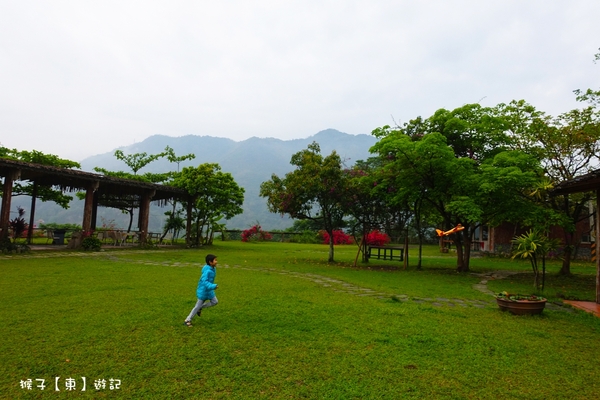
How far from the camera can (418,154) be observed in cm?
1155

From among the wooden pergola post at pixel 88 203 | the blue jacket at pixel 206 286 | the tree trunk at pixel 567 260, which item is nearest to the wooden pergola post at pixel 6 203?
the wooden pergola post at pixel 88 203

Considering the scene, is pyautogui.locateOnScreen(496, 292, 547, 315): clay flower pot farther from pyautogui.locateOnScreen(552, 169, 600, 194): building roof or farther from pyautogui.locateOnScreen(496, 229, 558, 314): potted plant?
pyautogui.locateOnScreen(552, 169, 600, 194): building roof

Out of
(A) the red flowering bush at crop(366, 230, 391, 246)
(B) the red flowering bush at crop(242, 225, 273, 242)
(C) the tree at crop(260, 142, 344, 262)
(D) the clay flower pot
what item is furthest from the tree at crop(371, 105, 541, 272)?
(B) the red flowering bush at crop(242, 225, 273, 242)

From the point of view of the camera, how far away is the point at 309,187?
45.9 feet

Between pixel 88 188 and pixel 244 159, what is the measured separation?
379ft

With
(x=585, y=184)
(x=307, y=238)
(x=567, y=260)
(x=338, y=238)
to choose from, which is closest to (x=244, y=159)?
(x=307, y=238)

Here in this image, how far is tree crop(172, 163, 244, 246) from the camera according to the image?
70.7 ft

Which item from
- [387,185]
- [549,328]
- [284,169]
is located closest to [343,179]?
[387,185]

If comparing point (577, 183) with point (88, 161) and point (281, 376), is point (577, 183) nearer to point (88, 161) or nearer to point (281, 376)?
point (281, 376)

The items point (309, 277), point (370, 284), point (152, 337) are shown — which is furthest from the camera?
point (309, 277)

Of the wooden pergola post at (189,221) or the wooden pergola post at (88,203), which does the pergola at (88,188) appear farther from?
the wooden pergola post at (189,221)

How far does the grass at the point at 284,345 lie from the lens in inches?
126

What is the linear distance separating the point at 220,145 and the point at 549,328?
16668 centimetres

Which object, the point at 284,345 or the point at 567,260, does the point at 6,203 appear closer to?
the point at 284,345
